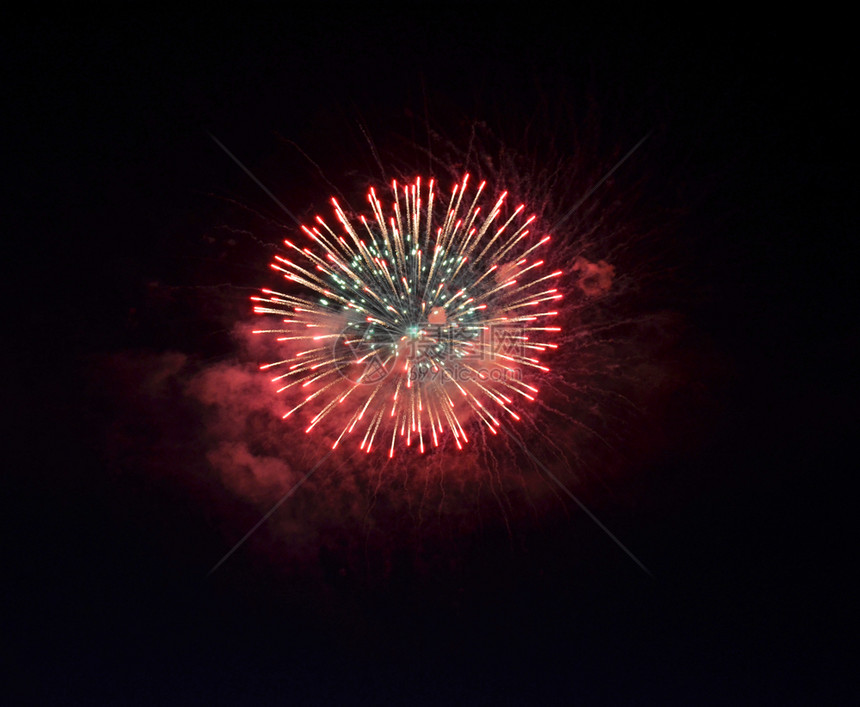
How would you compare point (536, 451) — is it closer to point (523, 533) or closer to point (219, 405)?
point (523, 533)

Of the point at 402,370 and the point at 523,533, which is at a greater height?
the point at 402,370

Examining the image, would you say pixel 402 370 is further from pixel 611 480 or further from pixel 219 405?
pixel 611 480

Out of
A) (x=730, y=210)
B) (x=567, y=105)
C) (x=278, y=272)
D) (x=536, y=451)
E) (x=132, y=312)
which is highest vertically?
(x=132, y=312)

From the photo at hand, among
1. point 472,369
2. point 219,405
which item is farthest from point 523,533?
point 219,405

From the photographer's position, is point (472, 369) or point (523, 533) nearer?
point (472, 369)

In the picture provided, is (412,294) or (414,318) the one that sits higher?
(412,294)

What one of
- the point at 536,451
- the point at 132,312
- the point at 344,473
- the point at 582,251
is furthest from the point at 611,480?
the point at 132,312
